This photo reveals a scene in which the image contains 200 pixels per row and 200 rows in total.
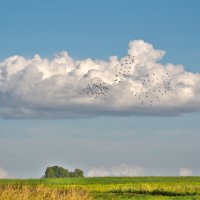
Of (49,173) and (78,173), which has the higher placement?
(78,173)

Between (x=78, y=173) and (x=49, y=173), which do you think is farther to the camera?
(x=78, y=173)

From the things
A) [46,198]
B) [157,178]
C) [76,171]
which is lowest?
[46,198]

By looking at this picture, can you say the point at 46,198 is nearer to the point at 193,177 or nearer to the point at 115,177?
the point at 115,177

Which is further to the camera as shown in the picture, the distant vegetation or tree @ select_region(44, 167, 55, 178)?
the distant vegetation

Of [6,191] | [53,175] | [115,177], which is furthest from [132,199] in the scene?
[53,175]

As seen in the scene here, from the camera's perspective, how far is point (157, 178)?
10712cm

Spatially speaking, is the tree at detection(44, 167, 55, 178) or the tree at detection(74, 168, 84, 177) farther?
the tree at detection(74, 168, 84, 177)

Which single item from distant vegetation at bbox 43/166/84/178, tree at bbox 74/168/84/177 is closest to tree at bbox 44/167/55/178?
distant vegetation at bbox 43/166/84/178

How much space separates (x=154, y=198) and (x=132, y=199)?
293 centimetres

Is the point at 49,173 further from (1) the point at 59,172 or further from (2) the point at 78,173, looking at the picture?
(2) the point at 78,173

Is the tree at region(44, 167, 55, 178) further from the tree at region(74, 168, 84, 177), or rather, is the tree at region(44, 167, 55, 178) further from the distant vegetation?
the tree at region(74, 168, 84, 177)

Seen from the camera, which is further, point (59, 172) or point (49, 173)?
point (59, 172)

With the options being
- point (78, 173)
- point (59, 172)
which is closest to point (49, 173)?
point (59, 172)

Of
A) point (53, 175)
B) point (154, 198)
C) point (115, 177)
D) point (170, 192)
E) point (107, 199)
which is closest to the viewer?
point (107, 199)
